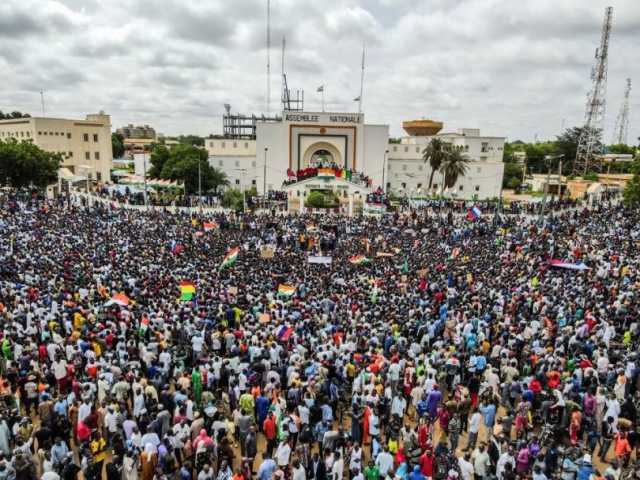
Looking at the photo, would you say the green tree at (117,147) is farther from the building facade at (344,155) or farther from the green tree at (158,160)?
the building facade at (344,155)

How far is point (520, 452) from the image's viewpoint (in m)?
7.88

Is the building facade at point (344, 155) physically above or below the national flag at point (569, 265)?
above

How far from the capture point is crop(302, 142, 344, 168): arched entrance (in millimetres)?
56188

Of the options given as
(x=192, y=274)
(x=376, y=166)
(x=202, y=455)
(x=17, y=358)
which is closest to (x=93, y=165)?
(x=376, y=166)

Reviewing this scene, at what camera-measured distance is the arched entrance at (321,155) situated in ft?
184

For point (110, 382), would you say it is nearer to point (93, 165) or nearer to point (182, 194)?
point (182, 194)

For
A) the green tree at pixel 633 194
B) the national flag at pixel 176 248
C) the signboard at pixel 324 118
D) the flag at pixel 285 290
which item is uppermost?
the signboard at pixel 324 118

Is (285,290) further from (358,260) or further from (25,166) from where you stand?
(25,166)

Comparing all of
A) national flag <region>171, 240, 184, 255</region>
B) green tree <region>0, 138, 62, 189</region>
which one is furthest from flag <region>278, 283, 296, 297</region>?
green tree <region>0, 138, 62, 189</region>

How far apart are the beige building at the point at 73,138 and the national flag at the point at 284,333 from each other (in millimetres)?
55922

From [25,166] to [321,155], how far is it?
29.9 m

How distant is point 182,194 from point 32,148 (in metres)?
14.1

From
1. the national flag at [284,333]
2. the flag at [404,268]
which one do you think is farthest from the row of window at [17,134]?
the national flag at [284,333]

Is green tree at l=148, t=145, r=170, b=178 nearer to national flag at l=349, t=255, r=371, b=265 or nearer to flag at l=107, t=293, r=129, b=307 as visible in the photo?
national flag at l=349, t=255, r=371, b=265
